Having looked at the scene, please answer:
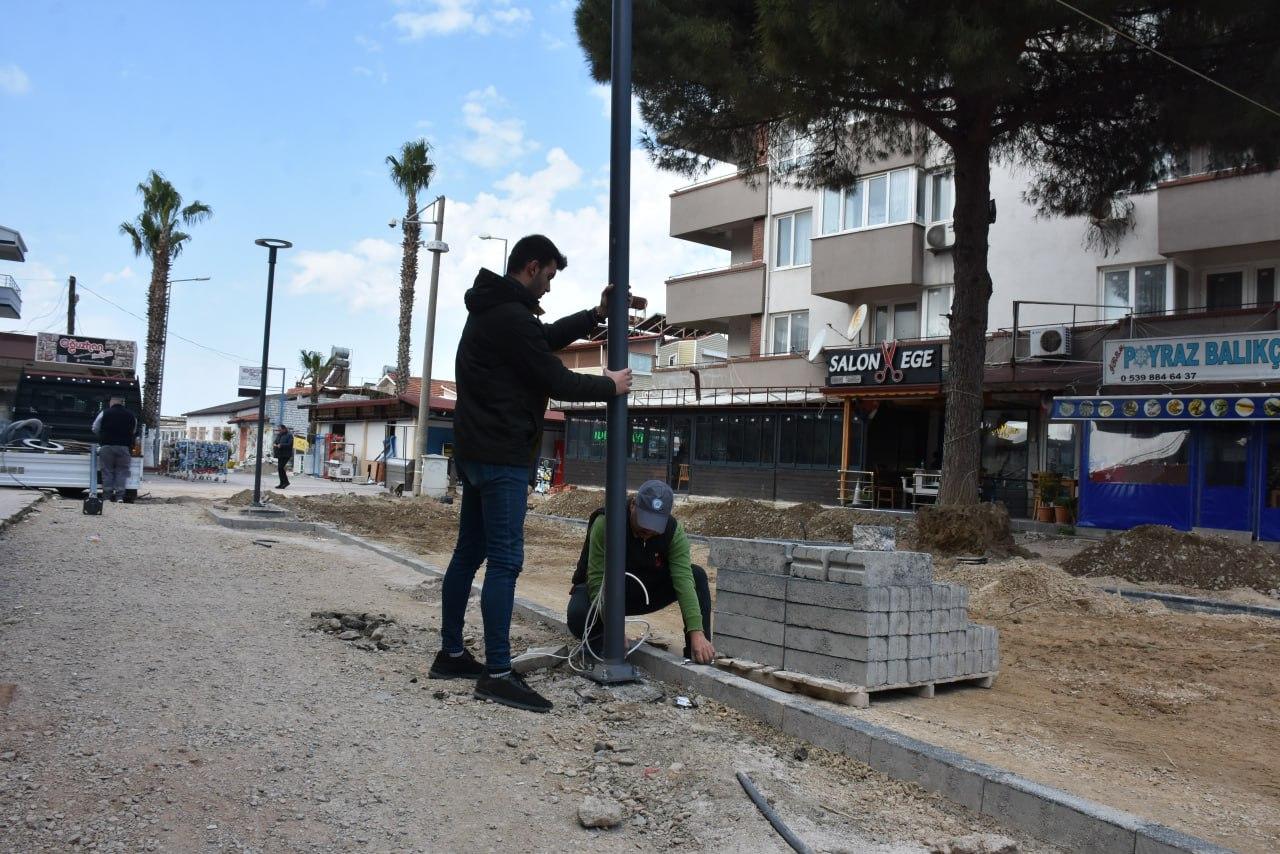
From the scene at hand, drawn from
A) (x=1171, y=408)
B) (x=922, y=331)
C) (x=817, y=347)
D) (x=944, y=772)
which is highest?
(x=922, y=331)

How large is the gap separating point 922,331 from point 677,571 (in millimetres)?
20731

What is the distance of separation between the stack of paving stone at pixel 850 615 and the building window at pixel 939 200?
20.4 meters

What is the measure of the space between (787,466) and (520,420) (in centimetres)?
2264

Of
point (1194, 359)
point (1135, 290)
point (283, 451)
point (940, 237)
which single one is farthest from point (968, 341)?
point (283, 451)

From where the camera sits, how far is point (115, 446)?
17578mm

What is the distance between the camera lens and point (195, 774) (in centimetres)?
339

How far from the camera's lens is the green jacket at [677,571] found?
213 inches

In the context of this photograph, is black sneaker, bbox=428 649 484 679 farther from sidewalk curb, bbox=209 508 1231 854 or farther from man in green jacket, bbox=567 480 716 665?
sidewalk curb, bbox=209 508 1231 854

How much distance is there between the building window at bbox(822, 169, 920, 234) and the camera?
2433cm

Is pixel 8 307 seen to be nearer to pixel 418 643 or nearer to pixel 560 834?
pixel 418 643

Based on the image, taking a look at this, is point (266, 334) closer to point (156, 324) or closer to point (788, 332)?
point (788, 332)

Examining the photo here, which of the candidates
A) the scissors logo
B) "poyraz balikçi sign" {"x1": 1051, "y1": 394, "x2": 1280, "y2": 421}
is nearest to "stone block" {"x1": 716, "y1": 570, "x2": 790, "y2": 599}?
"poyraz balikçi sign" {"x1": 1051, "y1": 394, "x2": 1280, "y2": 421}

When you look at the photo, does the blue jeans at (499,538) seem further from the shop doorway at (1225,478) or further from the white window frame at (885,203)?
the white window frame at (885,203)

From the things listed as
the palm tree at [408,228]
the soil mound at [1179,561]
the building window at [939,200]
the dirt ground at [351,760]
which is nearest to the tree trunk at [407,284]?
the palm tree at [408,228]
